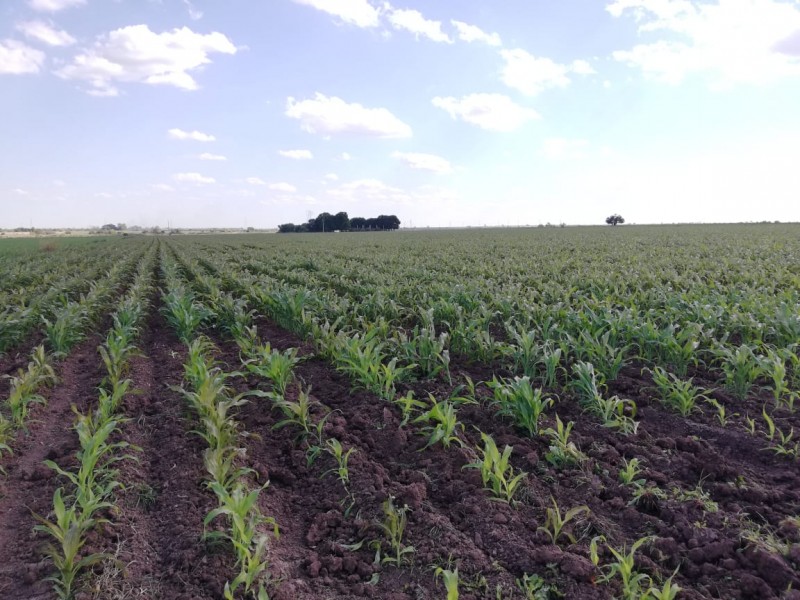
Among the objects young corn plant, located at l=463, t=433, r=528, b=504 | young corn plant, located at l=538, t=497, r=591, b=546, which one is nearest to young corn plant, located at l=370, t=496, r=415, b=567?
young corn plant, located at l=463, t=433, r=528, b=504

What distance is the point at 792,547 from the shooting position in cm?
242

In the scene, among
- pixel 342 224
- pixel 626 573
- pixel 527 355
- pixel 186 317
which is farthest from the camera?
pixel 342 224

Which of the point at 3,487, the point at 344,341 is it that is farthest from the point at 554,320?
the point at 3,487

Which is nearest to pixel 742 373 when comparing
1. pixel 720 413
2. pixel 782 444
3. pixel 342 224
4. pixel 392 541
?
pixel 720 413

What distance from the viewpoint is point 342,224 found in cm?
11225

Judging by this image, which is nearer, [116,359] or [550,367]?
[550,367]

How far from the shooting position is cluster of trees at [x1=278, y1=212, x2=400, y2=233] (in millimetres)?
→ 112000

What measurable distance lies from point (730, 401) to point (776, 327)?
8.28 feet

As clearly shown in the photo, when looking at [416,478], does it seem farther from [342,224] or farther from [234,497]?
[342,224]

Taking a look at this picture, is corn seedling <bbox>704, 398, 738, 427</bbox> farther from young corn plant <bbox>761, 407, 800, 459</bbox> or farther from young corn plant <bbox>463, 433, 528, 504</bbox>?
young corn plant <bbox>463, 433, 528, 504</bbox>

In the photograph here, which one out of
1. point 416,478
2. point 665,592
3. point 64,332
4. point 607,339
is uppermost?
point 607,339

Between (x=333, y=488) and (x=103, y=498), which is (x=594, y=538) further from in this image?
(x=103, y=498)

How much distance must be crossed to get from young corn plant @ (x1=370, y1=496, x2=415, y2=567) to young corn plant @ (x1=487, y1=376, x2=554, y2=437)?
4.77 feet

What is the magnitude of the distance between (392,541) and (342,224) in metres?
112
